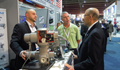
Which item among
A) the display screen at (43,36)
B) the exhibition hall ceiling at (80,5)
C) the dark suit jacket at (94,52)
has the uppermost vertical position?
the exhibition hall ceiling at (80,5)

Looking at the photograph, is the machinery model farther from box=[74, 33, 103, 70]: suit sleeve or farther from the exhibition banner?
the exhibition banner

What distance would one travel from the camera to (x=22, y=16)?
2898mm

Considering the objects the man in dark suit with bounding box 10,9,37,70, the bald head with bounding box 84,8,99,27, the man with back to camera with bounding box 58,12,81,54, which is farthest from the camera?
the man with back to camera with bounding box 58,12,81,54

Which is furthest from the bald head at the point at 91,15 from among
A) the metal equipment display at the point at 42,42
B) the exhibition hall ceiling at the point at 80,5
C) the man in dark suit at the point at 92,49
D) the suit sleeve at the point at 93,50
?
the exhibition hall ceiling at the point at 80,5

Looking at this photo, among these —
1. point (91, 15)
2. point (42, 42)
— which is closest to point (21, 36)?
point (42, 42)

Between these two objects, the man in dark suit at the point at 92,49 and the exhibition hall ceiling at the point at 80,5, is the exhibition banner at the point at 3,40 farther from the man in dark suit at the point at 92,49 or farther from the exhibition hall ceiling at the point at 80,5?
the exhibition hall ceiling at the point at 80,5

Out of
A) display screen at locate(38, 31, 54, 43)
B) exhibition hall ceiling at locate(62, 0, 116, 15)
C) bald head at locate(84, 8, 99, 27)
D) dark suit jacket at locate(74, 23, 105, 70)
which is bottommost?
dark suit jacket at locate(74, 23, 105, 70)

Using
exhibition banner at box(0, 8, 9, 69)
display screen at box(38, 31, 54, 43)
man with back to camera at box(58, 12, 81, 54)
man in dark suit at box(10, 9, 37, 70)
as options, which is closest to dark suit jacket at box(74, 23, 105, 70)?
display screen at box(38, 31, 54, 43)

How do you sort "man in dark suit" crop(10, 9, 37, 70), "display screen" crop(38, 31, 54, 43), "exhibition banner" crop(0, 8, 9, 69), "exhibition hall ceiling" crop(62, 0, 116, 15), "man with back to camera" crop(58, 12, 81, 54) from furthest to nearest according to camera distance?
1. "exhibition hall ceiling" crop(62, 0, 116, 15)
2. "man with back to camera" crop(58, 12, 81, 54)
3. "exhibition banner" crop(0, 8, 9, 69)
4. "man in dark suit" crop(10, 9, 37, 70)
5. "display screen" crop(38, 31, 54, 43)

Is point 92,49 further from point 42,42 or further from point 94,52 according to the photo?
→ point 42,42

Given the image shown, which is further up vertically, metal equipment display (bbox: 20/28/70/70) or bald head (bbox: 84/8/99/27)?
bald head (bbox: 84/8/99/27)

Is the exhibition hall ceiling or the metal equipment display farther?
the exhibition hall ceiling

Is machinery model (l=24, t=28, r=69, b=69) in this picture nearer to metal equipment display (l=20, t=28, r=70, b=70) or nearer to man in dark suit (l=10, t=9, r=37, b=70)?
metal equipment display (l=20, t=28, r=70, b=70)

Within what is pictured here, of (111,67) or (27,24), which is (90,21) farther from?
(111,67)
